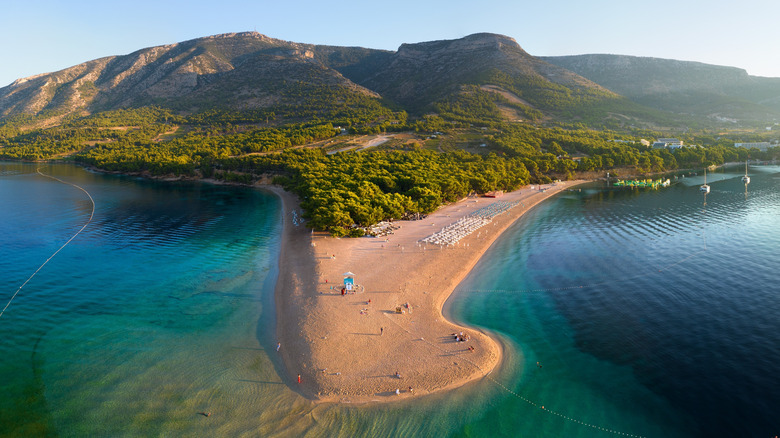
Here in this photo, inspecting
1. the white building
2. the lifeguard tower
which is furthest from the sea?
the white building

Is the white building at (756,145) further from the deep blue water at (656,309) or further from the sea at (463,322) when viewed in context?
the sea at (463,322)

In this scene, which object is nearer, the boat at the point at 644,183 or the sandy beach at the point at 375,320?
the sandy beach at the point at 375,320

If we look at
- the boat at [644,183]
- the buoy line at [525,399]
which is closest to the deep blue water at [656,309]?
the buoy line at [525,399]

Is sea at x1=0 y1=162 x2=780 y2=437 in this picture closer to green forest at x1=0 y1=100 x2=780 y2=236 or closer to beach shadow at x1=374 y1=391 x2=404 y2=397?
beach shadow at x1=374 y1=391 x2=404 y2=397

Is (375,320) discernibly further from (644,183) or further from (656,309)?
(644,183)

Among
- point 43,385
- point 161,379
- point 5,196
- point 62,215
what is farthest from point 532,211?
point 5,196

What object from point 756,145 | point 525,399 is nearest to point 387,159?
point 525,399

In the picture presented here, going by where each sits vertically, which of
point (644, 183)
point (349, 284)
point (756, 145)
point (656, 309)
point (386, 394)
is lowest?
point (386, 394)

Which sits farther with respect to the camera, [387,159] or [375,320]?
[387,159]
